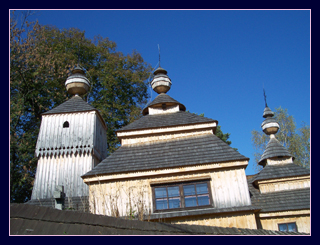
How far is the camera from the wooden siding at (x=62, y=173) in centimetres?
1373

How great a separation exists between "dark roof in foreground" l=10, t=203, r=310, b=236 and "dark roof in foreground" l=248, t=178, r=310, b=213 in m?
8.69

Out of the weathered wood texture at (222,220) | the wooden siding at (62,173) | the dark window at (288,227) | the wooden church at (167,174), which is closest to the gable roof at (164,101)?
the wooden church at (167,174)

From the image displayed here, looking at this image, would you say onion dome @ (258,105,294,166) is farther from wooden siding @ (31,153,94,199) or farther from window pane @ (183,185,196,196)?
wooden siding @ (31,153,94,199)

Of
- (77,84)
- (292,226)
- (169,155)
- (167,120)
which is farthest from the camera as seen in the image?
(77,84)

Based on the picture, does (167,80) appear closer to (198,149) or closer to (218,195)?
(198,149)

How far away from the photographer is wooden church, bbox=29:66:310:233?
35.0 feet

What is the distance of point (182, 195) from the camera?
35.9ft

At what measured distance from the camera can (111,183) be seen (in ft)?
37.7

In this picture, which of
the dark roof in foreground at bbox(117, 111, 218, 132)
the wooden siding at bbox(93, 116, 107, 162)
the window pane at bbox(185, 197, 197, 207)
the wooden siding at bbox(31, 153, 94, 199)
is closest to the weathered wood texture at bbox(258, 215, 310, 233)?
the window pane at bbox(185, 197, 197, 207)

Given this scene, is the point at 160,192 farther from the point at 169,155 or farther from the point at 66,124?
the point at 66,124

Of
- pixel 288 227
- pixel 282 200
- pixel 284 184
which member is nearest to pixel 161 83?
pixel 284 184

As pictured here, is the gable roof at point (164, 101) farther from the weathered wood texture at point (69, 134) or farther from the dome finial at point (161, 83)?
the weathered wood texture at point (69, 134)

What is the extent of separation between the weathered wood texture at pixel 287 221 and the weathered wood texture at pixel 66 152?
27.6ft

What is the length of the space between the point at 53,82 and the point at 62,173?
14190mm
